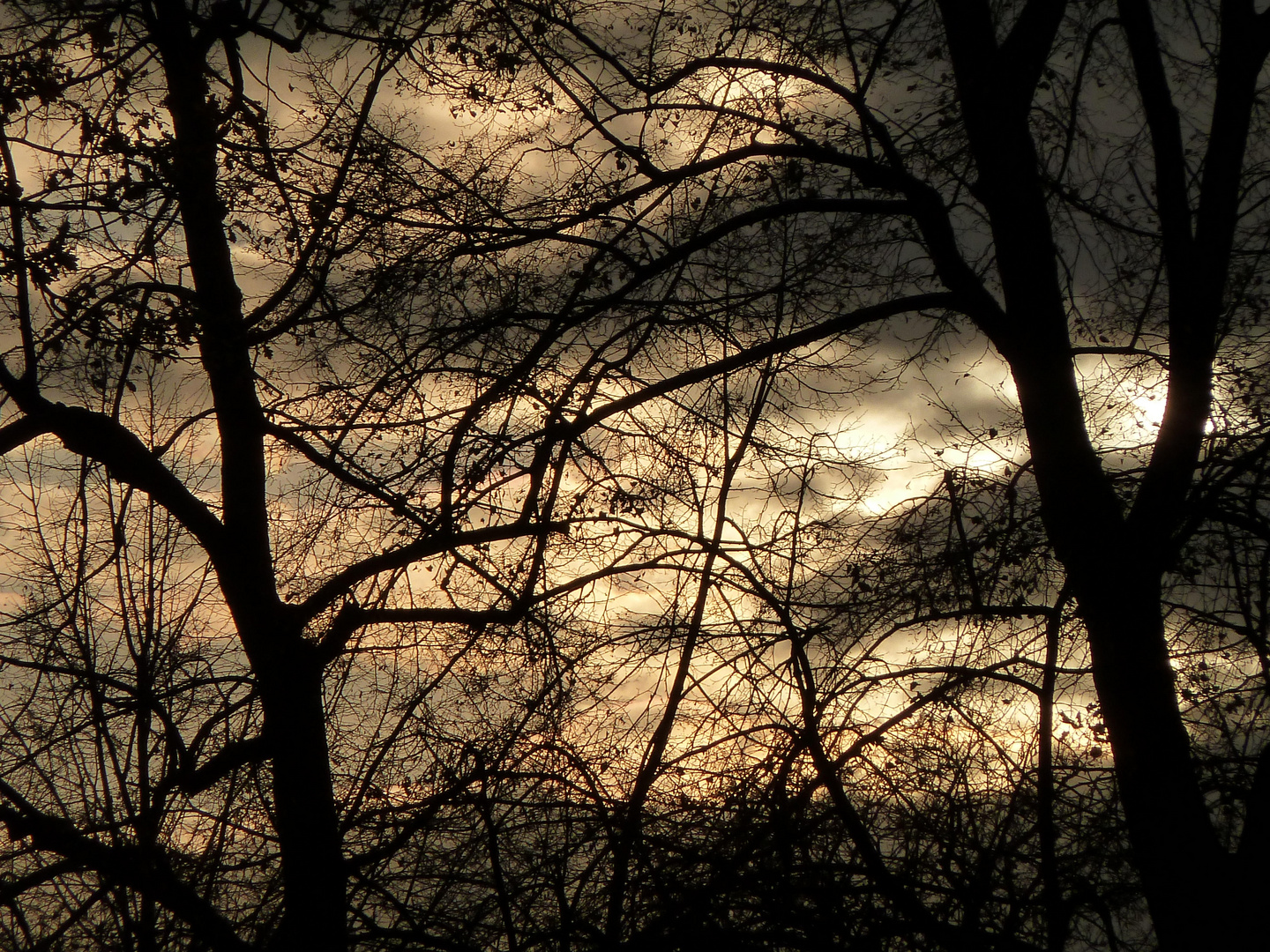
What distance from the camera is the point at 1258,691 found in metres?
6.67

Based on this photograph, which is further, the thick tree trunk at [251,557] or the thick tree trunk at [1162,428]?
the thick tree trunk at [251,557]

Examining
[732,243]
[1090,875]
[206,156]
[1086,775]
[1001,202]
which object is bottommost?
[1090,875]

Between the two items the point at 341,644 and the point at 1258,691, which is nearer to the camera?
the point at 1258,691

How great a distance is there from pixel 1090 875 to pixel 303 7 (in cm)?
699

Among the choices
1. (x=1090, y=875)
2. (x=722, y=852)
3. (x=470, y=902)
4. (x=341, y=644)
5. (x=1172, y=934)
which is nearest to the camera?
(x=1172, y=934)

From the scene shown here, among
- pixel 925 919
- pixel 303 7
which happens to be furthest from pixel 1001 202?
pixel 303 7

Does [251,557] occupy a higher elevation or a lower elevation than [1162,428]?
higher

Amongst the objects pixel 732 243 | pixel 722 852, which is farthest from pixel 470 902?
pixel 732 243

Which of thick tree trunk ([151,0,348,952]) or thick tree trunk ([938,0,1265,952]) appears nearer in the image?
thick tree trunk ([938,0,1265,952])

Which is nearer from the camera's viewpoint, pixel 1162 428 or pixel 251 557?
pixel 1162 428

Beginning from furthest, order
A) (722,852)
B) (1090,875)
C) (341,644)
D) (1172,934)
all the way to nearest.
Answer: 1. (341,644)
2. (1090,875)
3. (722,852)
4. (1172,934)

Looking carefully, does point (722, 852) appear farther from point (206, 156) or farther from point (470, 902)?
point (206, 156)

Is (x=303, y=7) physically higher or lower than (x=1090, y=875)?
higher

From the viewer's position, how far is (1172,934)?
17.1ft
